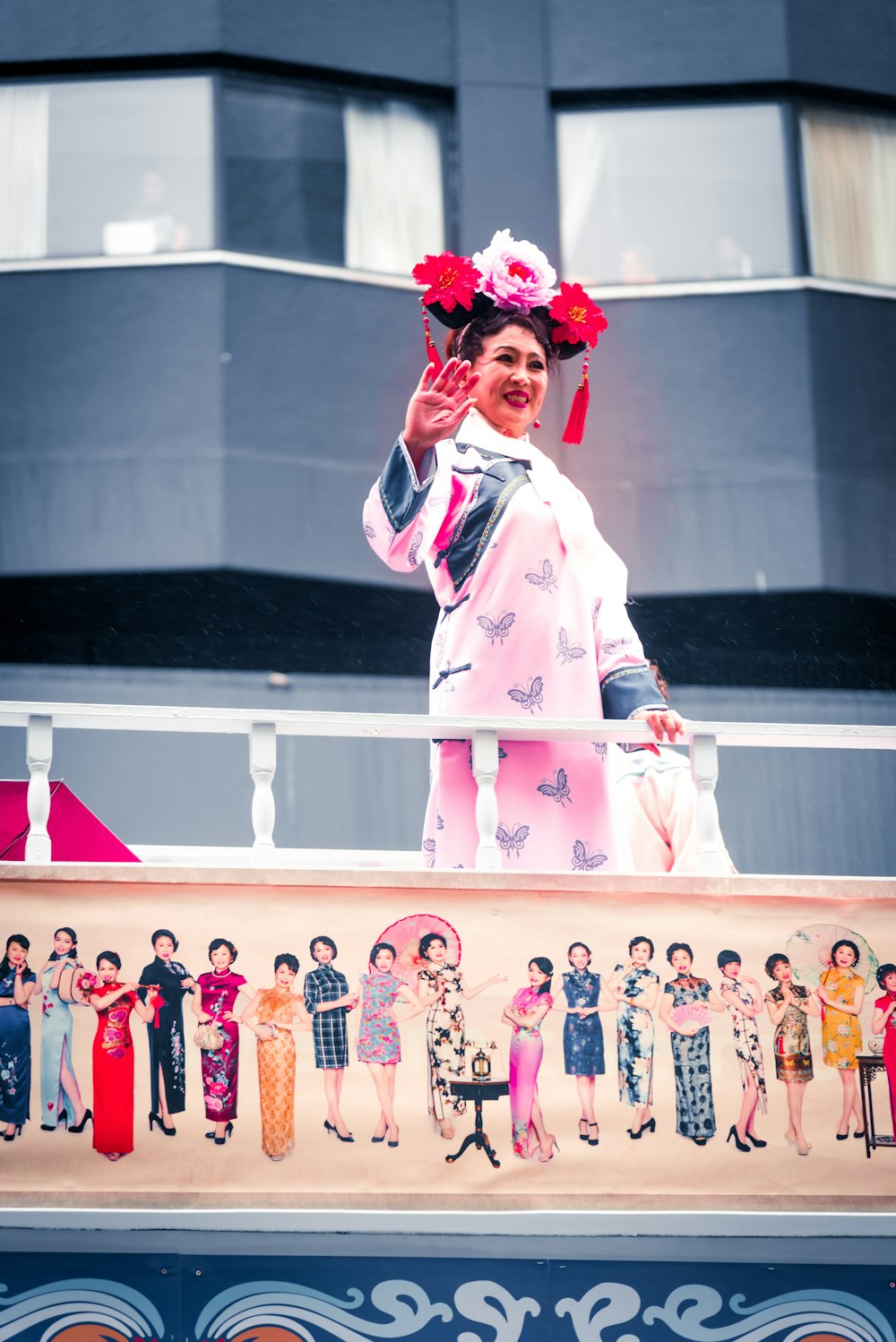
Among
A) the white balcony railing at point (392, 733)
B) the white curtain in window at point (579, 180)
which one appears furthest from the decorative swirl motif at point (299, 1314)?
the white curtain in window at point (579, 180)

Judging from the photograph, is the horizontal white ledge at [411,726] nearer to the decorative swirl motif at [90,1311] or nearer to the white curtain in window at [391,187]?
the decorative swirl motif at [90,1311]

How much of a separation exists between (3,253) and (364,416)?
1.84m

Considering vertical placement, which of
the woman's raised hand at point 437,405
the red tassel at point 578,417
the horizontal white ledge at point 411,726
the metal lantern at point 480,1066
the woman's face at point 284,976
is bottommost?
the metal lantern at point 480,1066

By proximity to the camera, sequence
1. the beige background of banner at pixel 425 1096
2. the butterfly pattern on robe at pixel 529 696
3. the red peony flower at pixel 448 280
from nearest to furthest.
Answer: the beige background of banner at pixel 425 1096 < the butterfly pattern on robe at pixel 529 696 < the red peony flower at pixel 448 280

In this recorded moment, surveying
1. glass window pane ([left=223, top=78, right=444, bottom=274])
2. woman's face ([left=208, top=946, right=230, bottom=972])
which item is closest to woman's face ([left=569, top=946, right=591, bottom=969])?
woman's face ([left=208, top=946, right=230, bottom=972])

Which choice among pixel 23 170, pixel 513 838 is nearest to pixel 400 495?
pixel 513 838

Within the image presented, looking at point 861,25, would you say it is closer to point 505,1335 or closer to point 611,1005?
point 611,1005

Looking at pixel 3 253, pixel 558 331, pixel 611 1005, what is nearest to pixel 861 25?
pixel 3 253

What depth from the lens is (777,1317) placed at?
398 centimetres

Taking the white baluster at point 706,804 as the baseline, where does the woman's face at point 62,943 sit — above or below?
below

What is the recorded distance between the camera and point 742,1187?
4.07 m

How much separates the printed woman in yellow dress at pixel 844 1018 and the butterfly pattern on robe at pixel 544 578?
111cm

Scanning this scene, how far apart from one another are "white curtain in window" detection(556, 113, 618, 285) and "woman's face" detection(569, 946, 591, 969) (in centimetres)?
560

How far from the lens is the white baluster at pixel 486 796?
429cm
